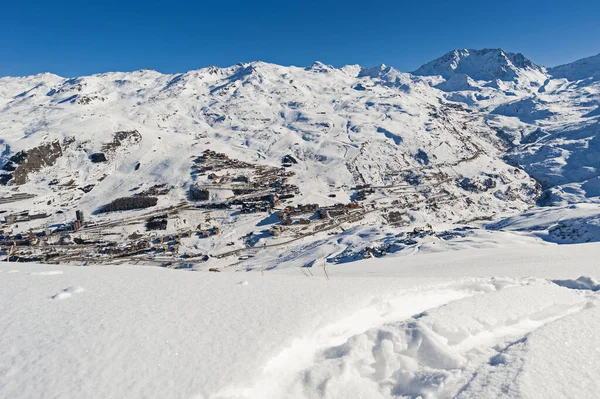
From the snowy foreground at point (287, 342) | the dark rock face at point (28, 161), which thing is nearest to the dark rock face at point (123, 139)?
the dark rock face at point (28, 161)

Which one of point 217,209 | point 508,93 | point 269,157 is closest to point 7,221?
point 217,209

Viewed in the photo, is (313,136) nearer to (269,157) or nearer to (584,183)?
(269,157)

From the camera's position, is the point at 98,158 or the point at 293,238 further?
the point at 98,158

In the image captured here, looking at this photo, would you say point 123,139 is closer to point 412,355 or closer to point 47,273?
point 47,273

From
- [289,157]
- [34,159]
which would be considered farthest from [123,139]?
[289,157]

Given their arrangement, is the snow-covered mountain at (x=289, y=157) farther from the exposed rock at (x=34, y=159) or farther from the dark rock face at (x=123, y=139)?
the dark rock face at (x=123, y=139)

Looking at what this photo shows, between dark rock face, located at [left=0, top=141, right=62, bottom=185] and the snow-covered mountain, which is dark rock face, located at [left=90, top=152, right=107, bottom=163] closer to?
the snow-covered mountain
